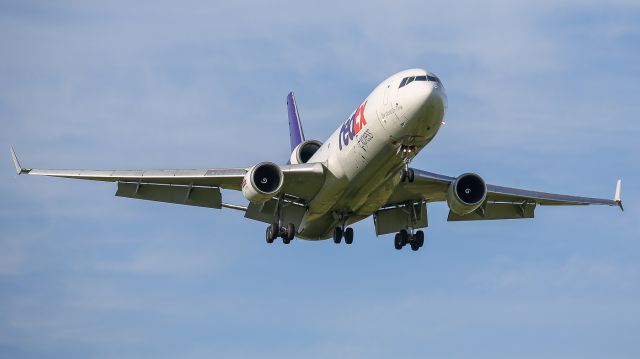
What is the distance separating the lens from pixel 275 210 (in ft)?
162

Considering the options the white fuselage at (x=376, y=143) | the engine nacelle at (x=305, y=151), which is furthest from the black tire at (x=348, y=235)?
the engine nacelle at (x=305, y=151)

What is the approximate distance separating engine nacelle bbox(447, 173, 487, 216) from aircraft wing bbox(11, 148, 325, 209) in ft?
16.8

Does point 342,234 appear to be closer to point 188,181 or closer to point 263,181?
point 263,181

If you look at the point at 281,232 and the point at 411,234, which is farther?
the point at 411,234

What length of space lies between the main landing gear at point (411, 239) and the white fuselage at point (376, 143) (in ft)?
8.28

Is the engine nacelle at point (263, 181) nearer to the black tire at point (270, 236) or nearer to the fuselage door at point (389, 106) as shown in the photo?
the black tire at point (270, 236)

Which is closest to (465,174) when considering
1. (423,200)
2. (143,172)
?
(423,200)

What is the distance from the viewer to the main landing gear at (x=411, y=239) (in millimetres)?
49688

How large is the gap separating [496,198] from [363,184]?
868cm

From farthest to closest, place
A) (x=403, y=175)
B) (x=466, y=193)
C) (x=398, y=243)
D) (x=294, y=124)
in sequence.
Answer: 1. (x=294, y=124)
2. (x=398, y=243)
3. (x=466, y=193)
4. (x=403, y=175)

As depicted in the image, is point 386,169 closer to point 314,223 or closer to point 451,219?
point 314,223

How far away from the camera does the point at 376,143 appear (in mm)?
43031

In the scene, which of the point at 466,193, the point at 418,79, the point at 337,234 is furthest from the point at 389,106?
the point at 337,234

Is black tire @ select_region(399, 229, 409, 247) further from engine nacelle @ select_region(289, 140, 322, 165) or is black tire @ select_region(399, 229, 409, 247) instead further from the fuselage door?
the fuselage door
